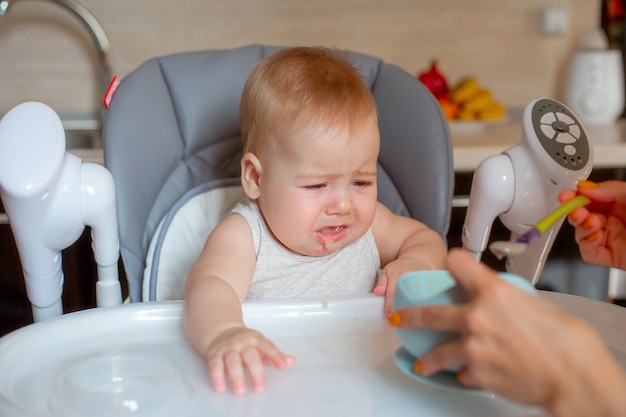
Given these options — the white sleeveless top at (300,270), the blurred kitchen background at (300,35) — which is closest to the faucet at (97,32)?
the blurred kitchen background at (300,35)

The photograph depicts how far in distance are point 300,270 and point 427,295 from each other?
Answer: 1.53ft

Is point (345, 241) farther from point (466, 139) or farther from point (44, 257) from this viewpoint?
point (466, 139)

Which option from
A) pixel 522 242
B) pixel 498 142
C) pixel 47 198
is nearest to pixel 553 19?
pixel 498 142

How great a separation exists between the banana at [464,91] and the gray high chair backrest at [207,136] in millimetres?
898

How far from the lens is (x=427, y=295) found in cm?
80

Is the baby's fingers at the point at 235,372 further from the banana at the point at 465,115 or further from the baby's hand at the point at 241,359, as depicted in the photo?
the banana at the point at 465,115

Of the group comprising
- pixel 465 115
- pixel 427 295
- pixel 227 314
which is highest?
pixel 427 295

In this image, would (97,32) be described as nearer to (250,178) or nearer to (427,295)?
(250,178)

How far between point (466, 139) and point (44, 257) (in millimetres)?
1219

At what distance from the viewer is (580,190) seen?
104 centimetres

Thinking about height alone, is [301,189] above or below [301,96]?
below

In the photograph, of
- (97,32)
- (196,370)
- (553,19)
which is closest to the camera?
(196,370)

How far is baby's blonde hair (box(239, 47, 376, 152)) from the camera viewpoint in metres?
1.13

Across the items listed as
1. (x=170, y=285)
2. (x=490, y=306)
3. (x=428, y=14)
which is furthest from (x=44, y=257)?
(x=428, y=14)
